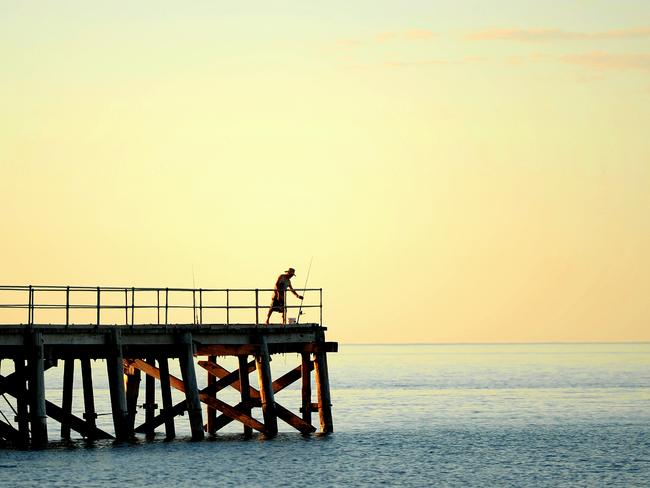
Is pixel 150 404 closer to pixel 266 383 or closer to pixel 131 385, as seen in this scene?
pixel 131 385

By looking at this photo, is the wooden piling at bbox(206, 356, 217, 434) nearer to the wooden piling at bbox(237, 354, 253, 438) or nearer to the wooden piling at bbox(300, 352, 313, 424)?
the wooden piling at bbox(237, 354, 253, 438)

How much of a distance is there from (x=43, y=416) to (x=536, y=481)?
50.3 feet

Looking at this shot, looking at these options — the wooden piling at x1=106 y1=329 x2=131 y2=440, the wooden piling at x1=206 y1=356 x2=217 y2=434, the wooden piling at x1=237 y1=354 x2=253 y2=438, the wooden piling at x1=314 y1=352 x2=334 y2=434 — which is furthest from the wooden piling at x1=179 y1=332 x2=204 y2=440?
the wooden piling at x1=206 y1=356 x2=217 y2=434

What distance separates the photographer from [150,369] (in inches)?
2044

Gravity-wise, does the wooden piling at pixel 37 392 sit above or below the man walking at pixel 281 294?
below

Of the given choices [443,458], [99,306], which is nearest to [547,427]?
[443,458]

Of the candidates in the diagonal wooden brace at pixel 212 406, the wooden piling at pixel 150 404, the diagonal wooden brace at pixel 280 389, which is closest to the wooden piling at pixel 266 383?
the diagonal wooden brace at pixel 212 406

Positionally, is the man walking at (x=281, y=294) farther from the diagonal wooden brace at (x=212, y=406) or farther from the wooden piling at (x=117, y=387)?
the wooden piling at (x=117, y=387)

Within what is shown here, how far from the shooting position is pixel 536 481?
45.9 meters

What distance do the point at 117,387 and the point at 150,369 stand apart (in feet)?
15.8

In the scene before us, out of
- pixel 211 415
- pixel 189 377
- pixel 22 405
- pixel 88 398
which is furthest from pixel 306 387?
pixel 22 405

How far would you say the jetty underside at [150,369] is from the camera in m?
46.4

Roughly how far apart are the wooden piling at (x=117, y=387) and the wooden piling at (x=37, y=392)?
2.38m

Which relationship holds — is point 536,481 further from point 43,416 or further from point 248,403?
point 43,416
